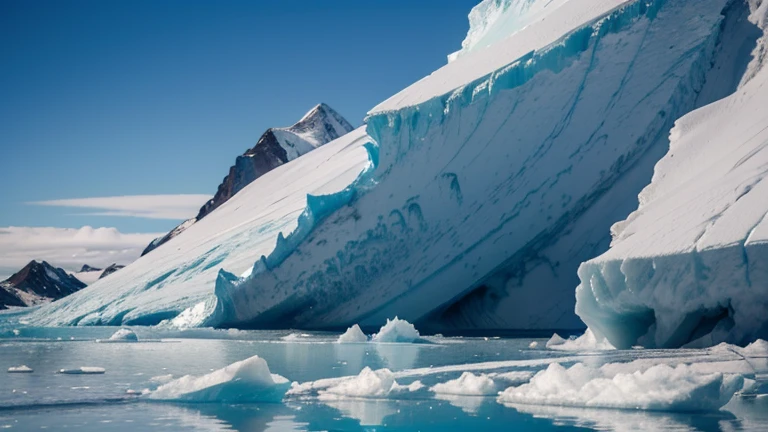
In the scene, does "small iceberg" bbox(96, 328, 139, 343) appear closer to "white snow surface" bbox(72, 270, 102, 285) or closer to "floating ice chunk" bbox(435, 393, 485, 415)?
"floating ice chunk" bbox(435, 393, 485, 415)

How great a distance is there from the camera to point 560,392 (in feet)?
20.8

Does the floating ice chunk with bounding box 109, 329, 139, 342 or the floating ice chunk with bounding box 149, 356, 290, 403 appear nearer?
the floating ice chunk with bounding box 149, 356, 290, 403

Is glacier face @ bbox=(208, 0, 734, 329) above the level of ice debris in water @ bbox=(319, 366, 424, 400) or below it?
above

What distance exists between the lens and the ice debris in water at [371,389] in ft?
22.4

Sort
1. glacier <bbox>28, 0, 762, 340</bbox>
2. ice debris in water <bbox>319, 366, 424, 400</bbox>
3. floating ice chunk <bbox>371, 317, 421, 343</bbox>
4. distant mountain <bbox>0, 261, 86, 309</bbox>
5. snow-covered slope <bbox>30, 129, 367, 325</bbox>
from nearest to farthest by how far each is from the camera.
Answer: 1. ice debris in water <bbox>319, 366, 424, 400</bbox>
2. floating ice chunk <bbox>371, 317, 421, 343</bbox>
3. glacier <bbox>28, 0, 762, 340</bbox>
4. snow-covered slope <bbox>30, 129, 367, 325</bbox>
5. distant mountain <bbox>0, 261, 86, 309</bbox>

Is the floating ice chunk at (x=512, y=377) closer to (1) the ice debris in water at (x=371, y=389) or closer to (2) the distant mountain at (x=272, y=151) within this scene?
(1) the ice debris in water at (x=371, y=389)

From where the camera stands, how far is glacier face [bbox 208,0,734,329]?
15.6m

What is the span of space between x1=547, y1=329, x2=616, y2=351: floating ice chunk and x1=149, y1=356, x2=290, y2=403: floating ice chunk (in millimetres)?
4806

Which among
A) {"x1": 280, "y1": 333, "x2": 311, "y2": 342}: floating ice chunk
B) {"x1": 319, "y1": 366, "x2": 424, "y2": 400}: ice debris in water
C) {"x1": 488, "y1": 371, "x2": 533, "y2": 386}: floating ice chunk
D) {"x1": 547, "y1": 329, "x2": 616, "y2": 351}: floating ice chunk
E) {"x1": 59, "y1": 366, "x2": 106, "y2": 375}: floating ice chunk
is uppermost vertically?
{"x1": 59, "y1": 366, "x2": 106, "y2": 375}: floating ice chunk

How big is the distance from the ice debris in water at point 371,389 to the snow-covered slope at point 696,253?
11.1 ft

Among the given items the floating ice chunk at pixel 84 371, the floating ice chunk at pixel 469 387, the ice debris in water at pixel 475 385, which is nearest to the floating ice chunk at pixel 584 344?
the ice debris in water at pixel 475 385

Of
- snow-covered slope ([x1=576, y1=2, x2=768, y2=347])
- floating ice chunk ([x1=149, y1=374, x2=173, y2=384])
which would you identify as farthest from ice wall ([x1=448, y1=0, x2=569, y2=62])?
floating ice chunk ([x1=149, y1=374, x2=173, y2=384])

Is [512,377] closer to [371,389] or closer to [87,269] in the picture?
[371,389]

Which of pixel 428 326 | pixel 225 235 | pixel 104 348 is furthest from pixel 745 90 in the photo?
pixel 225 235
